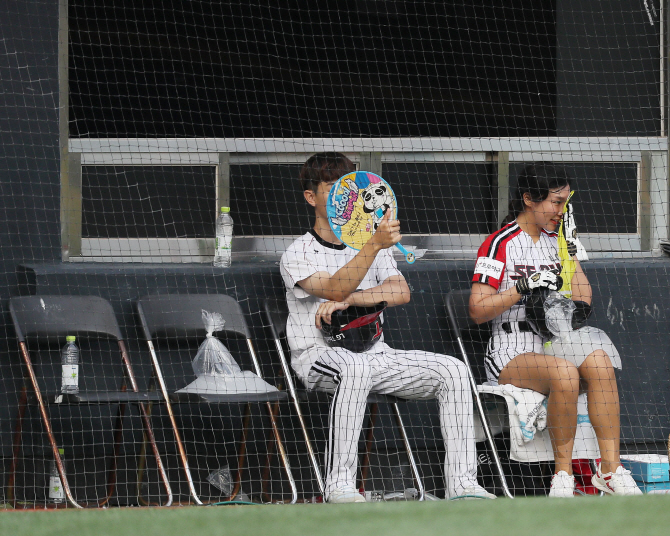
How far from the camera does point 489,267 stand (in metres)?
3.35

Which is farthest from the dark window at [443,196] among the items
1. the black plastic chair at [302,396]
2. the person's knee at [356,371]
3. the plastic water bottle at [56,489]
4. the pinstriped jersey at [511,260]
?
the plastic water bottle at [56,489]

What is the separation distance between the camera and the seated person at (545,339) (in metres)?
3.14

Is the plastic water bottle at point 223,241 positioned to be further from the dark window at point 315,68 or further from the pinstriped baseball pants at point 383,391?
the pinstriped baseball pants at point 383,391

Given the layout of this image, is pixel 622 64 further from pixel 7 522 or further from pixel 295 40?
pixel 7 522

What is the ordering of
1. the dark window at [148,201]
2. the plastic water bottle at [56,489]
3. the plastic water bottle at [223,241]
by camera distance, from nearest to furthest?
1. the plastic water bottle at [56,489]
2. the plastic water bottle at [223,241]
3. the dark window at [148,201]

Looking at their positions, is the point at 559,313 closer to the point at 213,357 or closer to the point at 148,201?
the point at 213,357

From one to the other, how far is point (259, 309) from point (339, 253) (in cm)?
54

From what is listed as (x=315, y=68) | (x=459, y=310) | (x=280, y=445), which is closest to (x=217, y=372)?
(x=280, y=445)

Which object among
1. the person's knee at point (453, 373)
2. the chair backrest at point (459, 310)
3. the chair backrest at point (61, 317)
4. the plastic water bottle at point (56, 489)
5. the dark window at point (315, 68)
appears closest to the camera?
the person's knee at point (453, 373)

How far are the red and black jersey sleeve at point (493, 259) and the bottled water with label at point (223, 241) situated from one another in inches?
41.5

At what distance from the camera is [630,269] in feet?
12.8

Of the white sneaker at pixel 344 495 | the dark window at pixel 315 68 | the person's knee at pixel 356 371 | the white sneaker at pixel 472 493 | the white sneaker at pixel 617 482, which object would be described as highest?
the dark window at pixel 315 68

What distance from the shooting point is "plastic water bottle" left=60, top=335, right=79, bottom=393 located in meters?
3.30

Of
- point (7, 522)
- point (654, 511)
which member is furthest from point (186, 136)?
point (654, 511)
